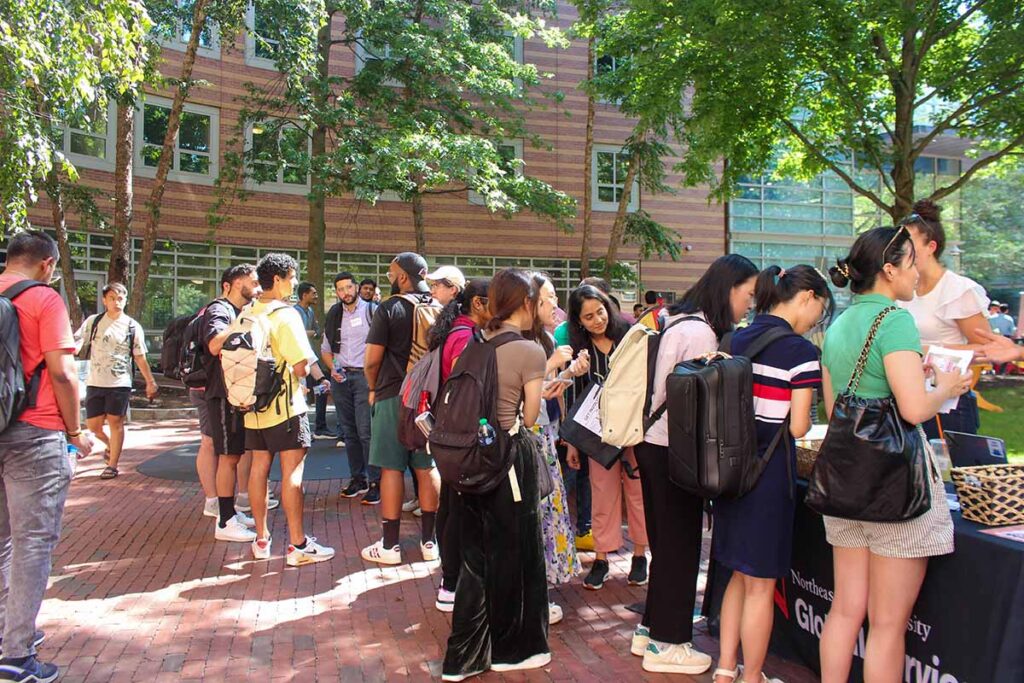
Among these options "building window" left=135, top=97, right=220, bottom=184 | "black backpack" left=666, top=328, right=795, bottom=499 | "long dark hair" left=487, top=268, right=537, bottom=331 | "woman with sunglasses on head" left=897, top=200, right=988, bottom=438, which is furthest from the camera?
"building window" left=135, top=97, right=220, bottom=184

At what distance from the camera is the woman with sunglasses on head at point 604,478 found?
489 centimetres

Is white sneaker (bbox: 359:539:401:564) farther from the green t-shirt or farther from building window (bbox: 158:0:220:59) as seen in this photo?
building window (bbox: 158:0:220:59)

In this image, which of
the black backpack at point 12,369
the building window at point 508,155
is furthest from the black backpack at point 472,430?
the building window at point 508,155

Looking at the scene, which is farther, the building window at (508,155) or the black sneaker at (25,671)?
the building window at (508,155)

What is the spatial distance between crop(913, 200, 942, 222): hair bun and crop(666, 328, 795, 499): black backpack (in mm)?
1471

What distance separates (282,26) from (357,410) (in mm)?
10627

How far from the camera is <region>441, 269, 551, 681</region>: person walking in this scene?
3645 millimetres

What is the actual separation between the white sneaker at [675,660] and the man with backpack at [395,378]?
2083 millimetres

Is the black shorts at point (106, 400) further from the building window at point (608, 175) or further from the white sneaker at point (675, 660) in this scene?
the building window at point (608, 175)

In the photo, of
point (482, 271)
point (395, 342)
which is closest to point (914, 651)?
point (395, 342)

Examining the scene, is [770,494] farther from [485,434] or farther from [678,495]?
[485,434]

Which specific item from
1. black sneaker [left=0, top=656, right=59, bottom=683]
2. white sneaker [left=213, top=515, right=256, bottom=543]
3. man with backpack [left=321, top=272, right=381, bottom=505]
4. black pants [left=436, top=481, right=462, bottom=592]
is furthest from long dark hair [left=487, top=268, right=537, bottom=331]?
man with backpack [left=321, top=272, right=381, bottom=505]

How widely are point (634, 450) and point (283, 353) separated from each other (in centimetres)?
255

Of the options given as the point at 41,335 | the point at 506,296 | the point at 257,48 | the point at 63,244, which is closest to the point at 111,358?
the point at 41,335
